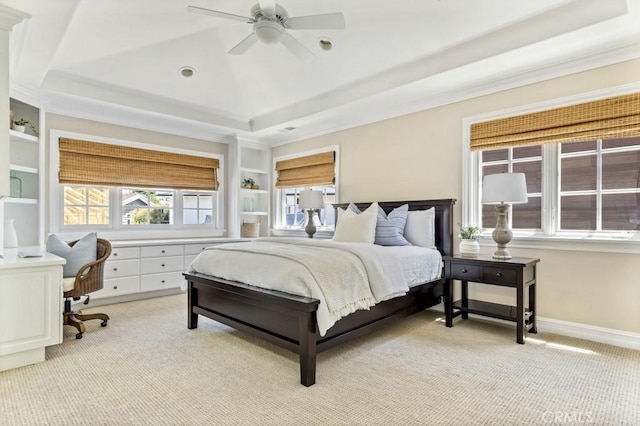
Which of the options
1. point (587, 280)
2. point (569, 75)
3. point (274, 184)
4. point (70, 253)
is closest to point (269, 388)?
point (70, 253)

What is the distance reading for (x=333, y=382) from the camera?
229cm

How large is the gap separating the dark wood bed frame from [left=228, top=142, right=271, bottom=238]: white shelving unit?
2548mm

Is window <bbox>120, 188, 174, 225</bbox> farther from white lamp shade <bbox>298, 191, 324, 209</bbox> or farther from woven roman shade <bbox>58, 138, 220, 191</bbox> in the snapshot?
white lamp shade <bbox>298, 191, 324, 209</bbox>

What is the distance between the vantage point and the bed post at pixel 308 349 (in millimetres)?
2242

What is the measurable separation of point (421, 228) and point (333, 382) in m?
2.10

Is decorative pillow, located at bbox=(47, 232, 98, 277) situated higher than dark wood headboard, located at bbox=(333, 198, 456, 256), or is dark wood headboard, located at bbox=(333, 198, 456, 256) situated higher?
dark wood headboard, located at bbox=(333, 198, 456, 256)

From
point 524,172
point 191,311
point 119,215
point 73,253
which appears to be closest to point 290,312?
point 191,311

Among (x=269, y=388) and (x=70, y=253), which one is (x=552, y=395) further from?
(x=70, y=253)

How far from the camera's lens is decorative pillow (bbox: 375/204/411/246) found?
377 cm

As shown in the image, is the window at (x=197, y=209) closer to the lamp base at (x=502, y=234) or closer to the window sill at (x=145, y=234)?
the window sill at (x=145, y=234)

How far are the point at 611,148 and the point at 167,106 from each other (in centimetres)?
495

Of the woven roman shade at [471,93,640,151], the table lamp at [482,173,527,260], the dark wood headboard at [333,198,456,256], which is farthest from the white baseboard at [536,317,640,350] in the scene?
the woven roman shade at [471,93,640,151]

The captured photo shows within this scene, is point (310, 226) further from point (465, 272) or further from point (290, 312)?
point (290, 312)

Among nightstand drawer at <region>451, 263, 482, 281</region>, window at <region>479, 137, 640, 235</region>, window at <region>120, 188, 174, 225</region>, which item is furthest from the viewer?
window at <region>120, 188, 174, 225</region>
